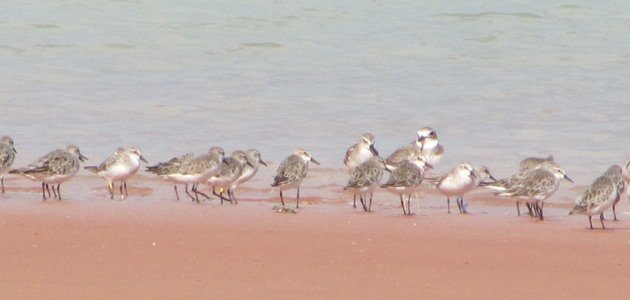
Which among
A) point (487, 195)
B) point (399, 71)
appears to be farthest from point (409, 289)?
point (399, 71)

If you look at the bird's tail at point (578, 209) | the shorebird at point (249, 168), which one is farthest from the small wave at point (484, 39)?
the bird's tail at point (578, 209)

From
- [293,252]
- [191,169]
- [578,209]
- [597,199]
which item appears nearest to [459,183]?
[578,209]

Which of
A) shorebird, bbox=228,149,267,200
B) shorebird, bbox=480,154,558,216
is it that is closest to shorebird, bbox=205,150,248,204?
shorebird, bbox=228,149,267,200

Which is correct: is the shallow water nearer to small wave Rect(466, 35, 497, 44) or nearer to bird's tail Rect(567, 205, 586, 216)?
small wave Rect(466, 35, 497, 44)

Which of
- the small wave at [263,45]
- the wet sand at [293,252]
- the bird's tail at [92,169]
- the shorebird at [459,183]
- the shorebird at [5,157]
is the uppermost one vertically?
the small wave at [263,45]

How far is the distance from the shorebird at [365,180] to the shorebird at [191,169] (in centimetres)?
125

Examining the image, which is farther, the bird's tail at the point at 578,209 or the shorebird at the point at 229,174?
the shorebird at the point at 229,174

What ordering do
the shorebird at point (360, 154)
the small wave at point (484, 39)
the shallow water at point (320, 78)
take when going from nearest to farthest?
the shorebird at point (360, 154), the shallow water at point (320, 78), the small wave at point (484, 39)

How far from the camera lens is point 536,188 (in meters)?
10.8

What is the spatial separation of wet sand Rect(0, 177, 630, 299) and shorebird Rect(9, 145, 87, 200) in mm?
214

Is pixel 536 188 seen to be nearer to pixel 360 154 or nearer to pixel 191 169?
pixel 360 154

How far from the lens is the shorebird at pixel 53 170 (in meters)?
11.3

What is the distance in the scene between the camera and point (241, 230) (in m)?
9.45

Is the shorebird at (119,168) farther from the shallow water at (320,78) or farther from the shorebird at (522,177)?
the shorebird at (522,177)
